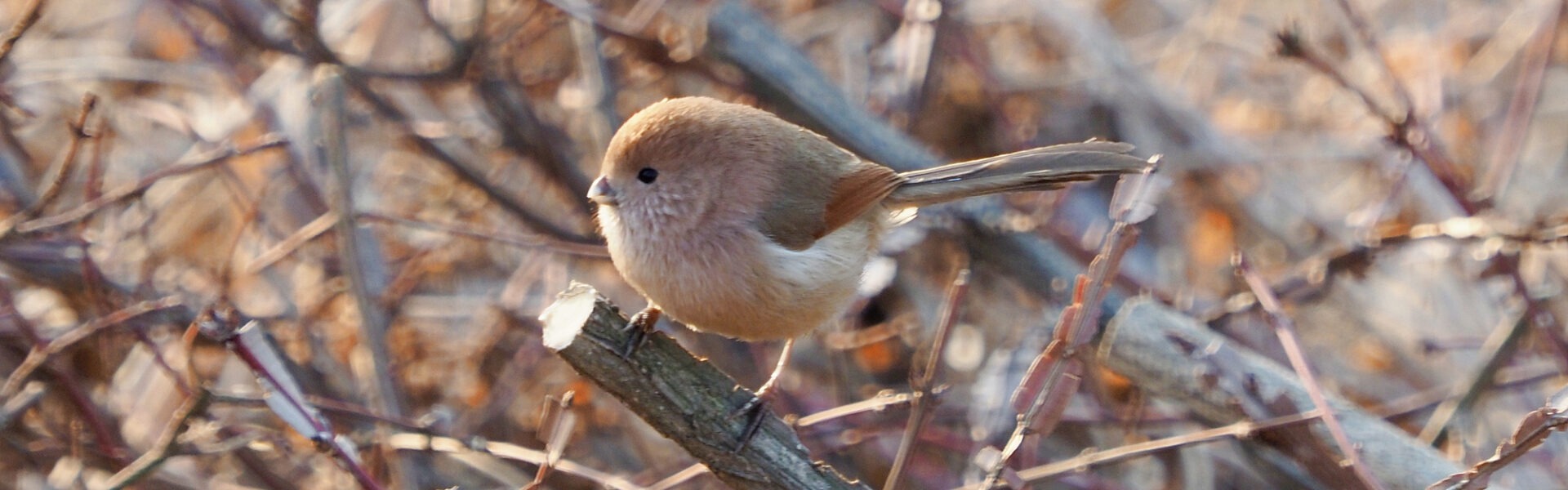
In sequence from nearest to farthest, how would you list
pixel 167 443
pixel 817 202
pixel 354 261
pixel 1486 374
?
pixel 167 443 < pixel 817 202 < pixel 354 261 < pixel 1486 374

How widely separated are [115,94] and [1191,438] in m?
4.38

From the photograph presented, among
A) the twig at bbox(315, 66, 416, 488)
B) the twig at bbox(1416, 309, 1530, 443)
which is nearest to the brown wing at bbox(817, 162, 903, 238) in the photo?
the twig at bbox(315, 66, 416, 488)

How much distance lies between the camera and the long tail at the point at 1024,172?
2553mm

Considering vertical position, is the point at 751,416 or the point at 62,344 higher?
the point at 751,416

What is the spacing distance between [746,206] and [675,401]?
61 cm

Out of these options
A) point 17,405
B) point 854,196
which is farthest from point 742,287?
point 17,405

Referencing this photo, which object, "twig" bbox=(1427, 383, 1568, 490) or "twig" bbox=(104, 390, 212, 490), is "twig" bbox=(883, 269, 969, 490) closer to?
"twig" bbox=(1427, 383, 1568, 490)

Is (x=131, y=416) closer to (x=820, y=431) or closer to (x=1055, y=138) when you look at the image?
(x=820, y=431)

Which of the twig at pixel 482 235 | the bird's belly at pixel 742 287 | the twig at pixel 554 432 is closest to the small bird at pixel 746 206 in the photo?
the bird's belly at pixel 742 287

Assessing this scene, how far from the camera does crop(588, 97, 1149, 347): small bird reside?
2.62 meters

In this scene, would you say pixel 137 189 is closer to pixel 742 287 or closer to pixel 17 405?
pixel 17 405

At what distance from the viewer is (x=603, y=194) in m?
2.76

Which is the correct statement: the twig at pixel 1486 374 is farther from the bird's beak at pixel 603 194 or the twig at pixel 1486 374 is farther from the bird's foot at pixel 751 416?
the bird's beak at pixel 603 194

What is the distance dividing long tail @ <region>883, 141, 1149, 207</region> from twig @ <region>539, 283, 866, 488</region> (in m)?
0.81
